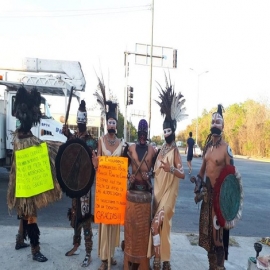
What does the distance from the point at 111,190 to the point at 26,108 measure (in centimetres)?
159

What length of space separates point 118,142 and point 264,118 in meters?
39.2

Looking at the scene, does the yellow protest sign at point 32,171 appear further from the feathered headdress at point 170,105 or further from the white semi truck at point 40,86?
the white semi truck at point 40,86

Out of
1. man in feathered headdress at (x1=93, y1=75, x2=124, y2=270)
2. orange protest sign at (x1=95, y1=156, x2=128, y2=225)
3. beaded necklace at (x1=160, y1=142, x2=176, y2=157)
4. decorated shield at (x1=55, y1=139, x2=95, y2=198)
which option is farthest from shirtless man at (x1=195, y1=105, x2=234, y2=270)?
decorated shield at (x1=55, y1=139, x2=95, y2=198)

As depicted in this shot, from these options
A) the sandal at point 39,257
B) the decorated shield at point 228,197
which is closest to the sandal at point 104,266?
the sandal at point 39,257

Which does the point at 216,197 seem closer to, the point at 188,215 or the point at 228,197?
the point at 228,197

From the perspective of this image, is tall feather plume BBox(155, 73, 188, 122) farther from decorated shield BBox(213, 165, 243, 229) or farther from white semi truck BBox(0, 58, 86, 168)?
white semi truck BBox(0, 58, 86, 168)

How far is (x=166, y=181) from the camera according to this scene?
11.4 feet

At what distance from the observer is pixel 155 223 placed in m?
3.32

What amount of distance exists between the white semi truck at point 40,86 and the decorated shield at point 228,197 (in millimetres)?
6423

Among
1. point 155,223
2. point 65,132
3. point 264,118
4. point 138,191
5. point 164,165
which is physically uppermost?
point 264,118

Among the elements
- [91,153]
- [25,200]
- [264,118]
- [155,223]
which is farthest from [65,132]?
[264,118]

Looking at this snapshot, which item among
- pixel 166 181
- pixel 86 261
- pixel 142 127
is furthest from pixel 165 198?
pixel 86 261

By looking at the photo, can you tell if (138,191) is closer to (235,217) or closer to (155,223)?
(155,223)

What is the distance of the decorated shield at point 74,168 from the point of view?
369 cm
